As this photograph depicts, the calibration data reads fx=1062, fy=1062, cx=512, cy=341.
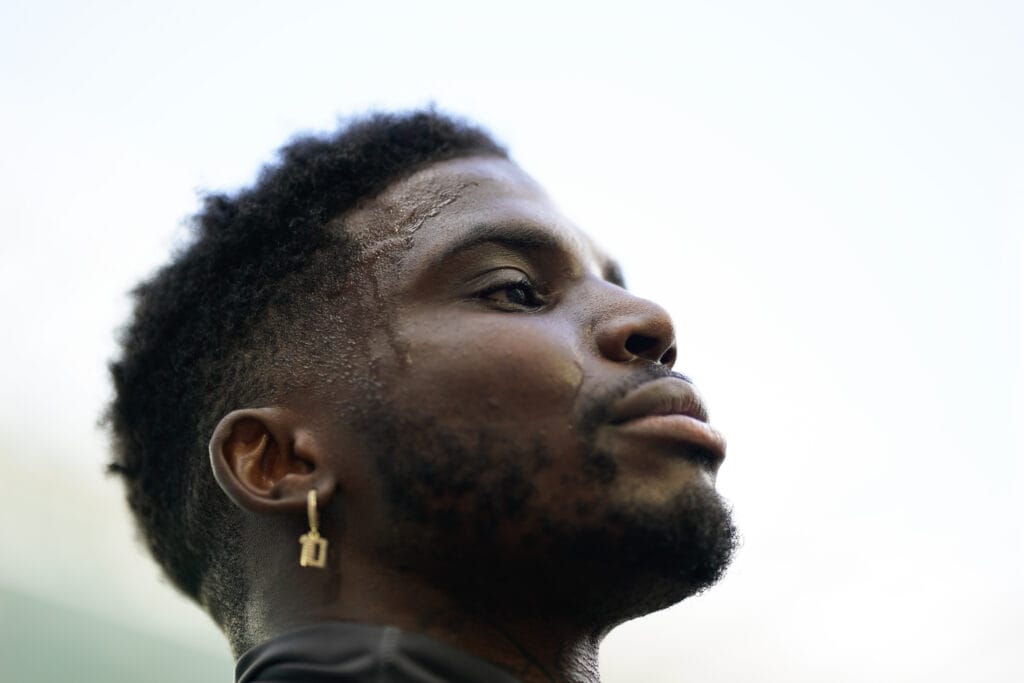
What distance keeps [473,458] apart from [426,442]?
16 centimetres

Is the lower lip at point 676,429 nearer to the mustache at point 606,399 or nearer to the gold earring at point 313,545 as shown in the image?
the mustache at point 606,399

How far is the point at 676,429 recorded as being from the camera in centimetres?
319

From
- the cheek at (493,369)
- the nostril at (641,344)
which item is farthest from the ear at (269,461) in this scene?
the nostril at (641,344)

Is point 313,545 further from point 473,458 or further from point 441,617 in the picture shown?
point 473,458

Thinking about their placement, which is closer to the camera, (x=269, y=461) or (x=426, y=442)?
(x=426, y=442)

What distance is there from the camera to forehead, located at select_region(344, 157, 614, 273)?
3652 millimetres

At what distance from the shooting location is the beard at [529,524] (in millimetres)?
3066

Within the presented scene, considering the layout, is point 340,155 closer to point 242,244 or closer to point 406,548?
point 242,244

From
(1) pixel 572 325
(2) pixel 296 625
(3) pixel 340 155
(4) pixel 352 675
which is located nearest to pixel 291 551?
(2) pixel 296 625

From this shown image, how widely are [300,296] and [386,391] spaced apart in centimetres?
61

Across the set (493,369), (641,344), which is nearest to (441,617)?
(493,369)

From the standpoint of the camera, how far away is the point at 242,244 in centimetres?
398

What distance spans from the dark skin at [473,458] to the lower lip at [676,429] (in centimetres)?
2

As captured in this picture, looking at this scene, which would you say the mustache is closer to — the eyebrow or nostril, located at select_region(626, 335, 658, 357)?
nostril, located at select_region(626, 335, 658, 357)
